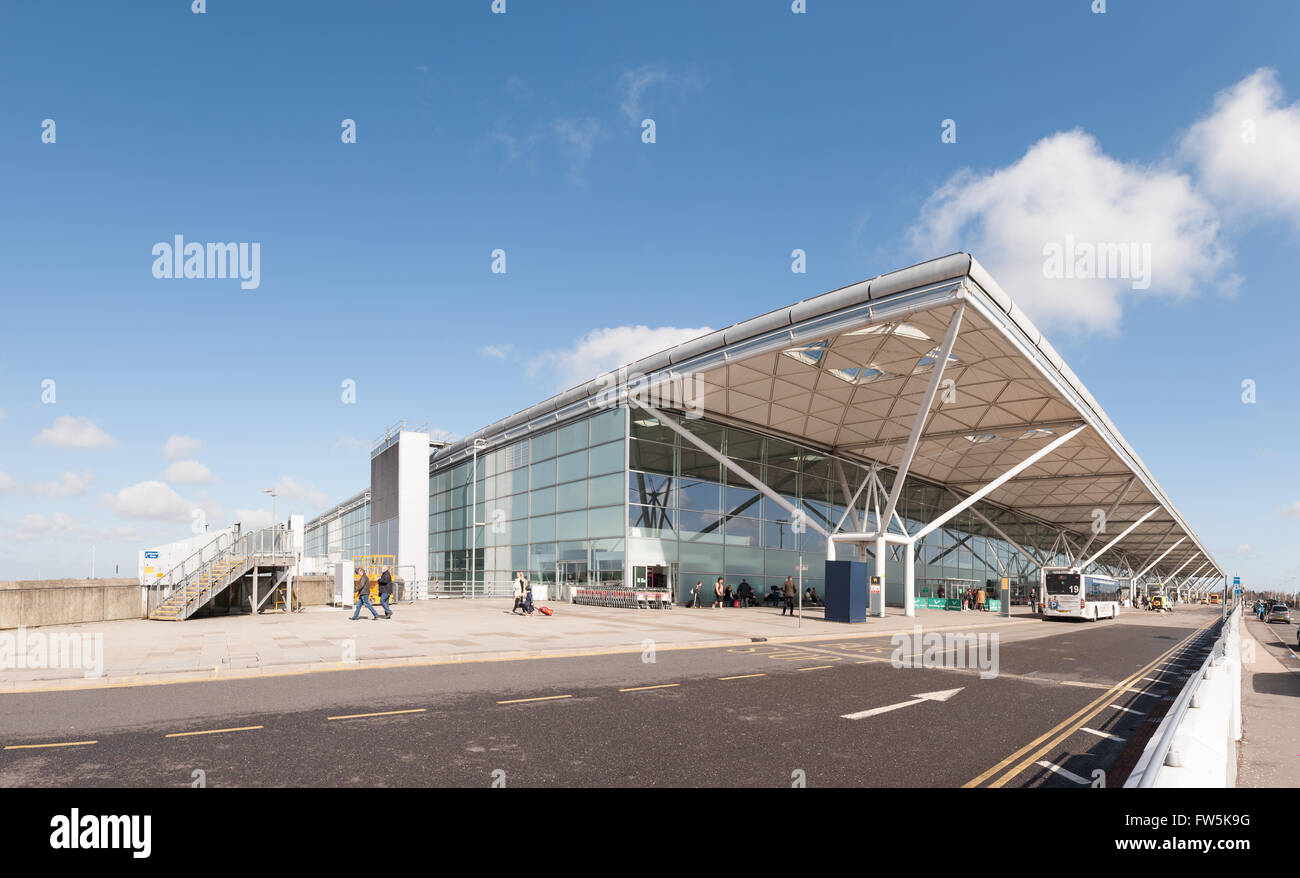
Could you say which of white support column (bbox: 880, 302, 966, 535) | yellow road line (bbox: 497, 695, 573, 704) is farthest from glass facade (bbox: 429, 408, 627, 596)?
yellow road line (bbox: 497, 695, 573, 704)

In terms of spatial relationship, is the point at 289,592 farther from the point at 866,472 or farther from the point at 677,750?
the point at 866,472

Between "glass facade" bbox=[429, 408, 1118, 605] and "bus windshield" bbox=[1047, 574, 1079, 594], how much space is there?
25.3 feet

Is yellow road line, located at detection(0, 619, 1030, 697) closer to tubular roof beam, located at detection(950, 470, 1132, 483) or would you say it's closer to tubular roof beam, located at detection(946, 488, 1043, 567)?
tubular roof beam, located at detection(950, 470, 1132, 483)

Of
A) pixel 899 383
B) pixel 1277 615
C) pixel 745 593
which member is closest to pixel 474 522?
pixel 745 593

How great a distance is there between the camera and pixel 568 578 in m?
37.5

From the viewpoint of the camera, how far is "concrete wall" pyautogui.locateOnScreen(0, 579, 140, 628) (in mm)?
19953

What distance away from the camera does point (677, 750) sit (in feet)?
23.9

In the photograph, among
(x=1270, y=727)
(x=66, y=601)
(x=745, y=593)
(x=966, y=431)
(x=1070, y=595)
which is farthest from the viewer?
(x=1070, y=595)

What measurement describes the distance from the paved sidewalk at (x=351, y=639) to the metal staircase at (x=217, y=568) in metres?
0.80

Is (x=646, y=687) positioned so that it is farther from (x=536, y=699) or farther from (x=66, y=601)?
(x=66, y=601)

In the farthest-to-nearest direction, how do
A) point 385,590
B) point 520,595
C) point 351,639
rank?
1. point 520,595
2. point 385,590
3. point 351,639

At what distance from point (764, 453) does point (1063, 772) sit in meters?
33.8
